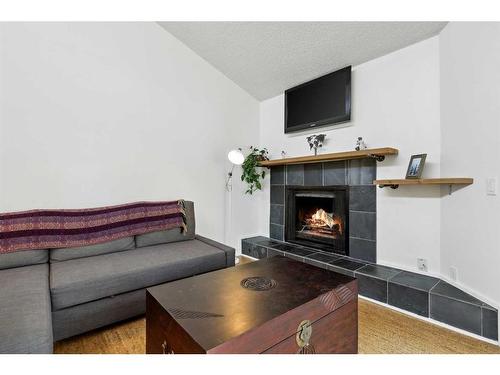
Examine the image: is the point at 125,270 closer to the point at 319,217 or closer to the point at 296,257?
the point at 296,257

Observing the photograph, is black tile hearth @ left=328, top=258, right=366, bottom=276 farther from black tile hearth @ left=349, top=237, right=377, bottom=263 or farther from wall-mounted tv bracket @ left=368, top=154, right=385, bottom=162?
wall-mounted tv bracket @ left=368, top=154, right=385, bottom=162

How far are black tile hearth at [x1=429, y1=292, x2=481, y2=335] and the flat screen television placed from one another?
1.82 meters

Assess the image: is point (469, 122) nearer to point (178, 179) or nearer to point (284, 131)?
point (284, 131)

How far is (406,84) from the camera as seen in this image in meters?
2.35

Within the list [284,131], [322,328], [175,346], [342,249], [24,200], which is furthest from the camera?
[284,131]

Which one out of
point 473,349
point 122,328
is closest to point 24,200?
point 122,328

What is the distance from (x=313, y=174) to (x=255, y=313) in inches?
90.6

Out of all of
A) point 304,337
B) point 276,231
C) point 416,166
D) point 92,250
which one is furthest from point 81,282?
point 416,166

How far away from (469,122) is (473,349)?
4.91 ft

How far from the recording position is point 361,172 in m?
2.68

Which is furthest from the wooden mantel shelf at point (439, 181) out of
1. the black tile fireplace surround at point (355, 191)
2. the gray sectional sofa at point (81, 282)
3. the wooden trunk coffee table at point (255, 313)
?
the gray sectional sofa at point (81, 282)

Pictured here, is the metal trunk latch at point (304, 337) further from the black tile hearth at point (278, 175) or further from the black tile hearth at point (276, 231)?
the black tile hearth at point (278, 175)

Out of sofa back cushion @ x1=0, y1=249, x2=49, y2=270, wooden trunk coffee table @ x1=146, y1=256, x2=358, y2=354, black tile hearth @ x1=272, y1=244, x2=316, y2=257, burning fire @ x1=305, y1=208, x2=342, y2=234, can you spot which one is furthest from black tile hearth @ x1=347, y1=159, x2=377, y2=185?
sofa back cushion @ x1=0, y1=249, x2=49, y2=270

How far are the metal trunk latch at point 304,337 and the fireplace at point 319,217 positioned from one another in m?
1.79
